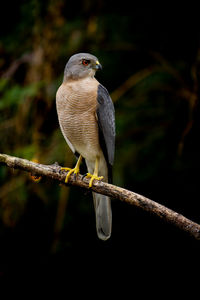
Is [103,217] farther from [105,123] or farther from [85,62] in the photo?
[85,62]

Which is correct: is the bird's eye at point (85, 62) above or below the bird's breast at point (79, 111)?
above

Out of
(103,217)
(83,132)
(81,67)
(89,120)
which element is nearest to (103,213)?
(103,217)

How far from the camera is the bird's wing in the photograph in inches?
156

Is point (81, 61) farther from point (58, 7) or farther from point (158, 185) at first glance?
point (158, 185)

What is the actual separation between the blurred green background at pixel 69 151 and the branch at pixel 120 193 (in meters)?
1.12

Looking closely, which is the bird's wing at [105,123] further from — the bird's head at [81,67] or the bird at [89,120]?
the bird's head at [81,67]

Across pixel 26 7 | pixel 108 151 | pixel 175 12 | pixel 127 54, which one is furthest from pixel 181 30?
pixel 108 151

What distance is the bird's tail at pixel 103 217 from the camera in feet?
13.3

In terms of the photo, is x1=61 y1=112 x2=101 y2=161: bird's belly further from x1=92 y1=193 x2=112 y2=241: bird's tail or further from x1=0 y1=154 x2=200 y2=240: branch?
x1=92 y1=193 x2=112 y2=241: bird's tail

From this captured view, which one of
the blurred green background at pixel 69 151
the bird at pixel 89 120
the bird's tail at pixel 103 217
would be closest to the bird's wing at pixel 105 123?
the bird at pixel 89 120

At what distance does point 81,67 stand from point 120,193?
163cm

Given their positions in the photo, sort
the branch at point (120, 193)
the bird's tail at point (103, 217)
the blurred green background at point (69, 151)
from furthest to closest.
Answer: the blurred green background at point (69, 151), the bird's tail at point (103, 217), the branch at point (120, 193)

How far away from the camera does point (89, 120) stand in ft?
13.0

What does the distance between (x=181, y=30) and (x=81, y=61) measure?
256cm
